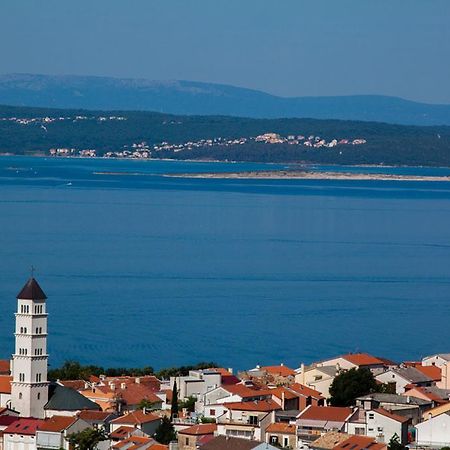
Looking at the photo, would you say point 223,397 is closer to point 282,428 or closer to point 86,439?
point 282,428

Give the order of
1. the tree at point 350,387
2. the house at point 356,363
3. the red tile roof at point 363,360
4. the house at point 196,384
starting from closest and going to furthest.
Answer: the tree at point 350,387
the house at point 196,384
the house at point 356,363
the red tile roof at point 363,360

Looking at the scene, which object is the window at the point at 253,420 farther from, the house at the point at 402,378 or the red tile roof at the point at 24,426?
the house at the point at 402,378

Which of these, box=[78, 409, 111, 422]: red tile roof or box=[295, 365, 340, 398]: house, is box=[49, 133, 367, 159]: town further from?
box=[78, 409, 111, 422]: red tile roof

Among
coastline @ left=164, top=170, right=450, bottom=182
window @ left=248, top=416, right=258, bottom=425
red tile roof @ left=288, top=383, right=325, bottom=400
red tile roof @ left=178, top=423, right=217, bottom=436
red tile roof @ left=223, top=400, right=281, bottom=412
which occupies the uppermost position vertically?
red tile roof @ left=223, top=400, right=281, bottom=412

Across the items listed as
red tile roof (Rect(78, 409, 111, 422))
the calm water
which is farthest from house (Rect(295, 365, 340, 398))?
the calm water

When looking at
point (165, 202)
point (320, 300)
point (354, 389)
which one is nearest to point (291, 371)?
point (354, 389)

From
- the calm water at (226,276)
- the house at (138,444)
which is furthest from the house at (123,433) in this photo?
the calm water at (226,276)

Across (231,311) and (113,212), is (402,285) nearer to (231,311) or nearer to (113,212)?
(231,311)
